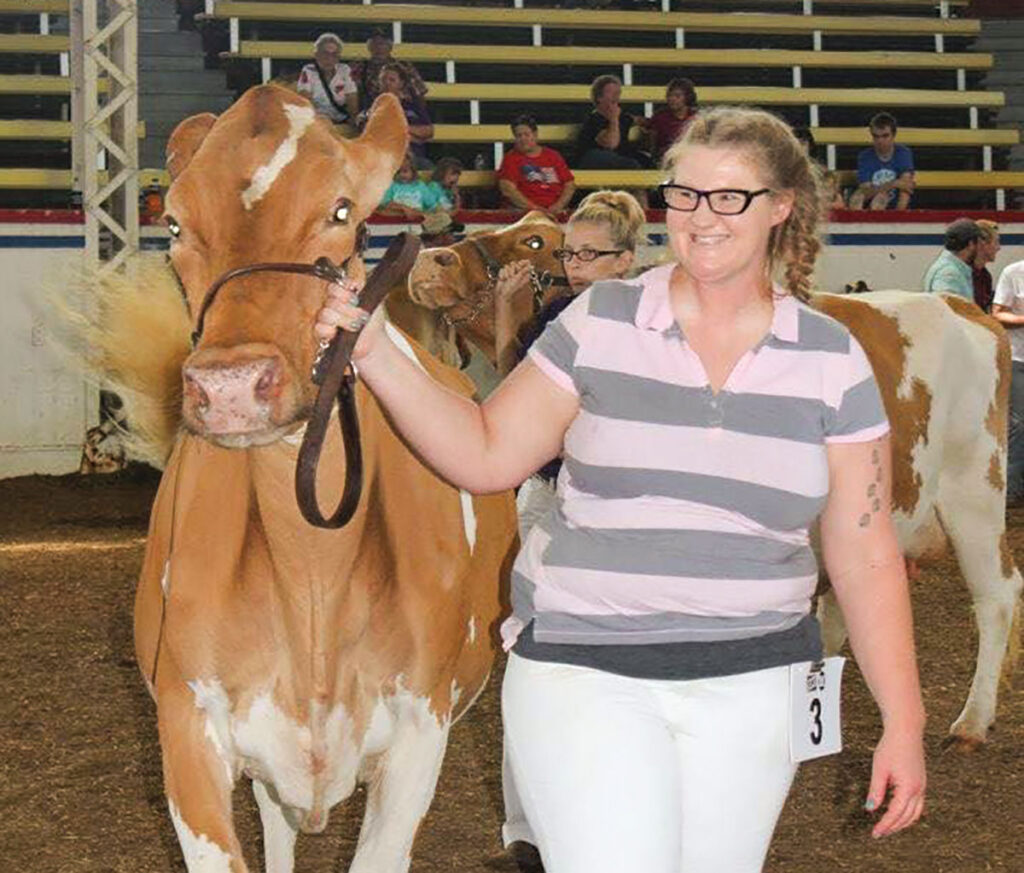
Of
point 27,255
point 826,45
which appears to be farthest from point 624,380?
point 826,45

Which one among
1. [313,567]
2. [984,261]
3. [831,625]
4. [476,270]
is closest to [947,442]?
[831,625]

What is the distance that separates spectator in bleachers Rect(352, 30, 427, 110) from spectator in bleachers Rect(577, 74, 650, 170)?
57.4 inches

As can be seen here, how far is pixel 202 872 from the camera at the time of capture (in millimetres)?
3523

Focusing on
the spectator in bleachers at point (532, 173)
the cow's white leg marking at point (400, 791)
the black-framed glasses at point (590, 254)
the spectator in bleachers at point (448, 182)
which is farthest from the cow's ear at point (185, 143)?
the spectator in bleachers at point (532, 173)

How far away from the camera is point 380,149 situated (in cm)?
339

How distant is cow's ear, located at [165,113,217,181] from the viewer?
3441 millimetres

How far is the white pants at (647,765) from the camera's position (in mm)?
2664

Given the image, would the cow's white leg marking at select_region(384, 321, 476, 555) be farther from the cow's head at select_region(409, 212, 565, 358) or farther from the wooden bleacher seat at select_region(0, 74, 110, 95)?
the wooden bleacher seat at select_region(0, 74, 110, 95)

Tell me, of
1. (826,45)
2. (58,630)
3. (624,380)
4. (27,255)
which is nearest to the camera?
(624,380)

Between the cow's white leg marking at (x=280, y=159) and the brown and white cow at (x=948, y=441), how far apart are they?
3491 mm

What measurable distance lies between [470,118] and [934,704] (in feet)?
36.8

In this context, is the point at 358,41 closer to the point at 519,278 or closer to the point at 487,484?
the point at 519,278

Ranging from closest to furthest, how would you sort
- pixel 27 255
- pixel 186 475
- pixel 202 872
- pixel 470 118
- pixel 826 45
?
pixel 202 872, pixel 186 475, pixel 27 255, pixel 470 118, pixel 826 45

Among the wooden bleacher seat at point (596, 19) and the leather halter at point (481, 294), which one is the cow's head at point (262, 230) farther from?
the wooden bleacher seat at point (596, 19)
